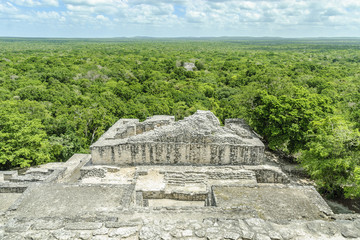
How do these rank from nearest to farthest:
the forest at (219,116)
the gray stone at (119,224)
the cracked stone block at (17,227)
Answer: the cracked stone block at (17,227)
the gray stone at (119,224)
the forest at (219,116)

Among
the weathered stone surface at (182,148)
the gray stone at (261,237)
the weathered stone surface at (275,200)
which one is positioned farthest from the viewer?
the weathered stone surface at (182,148)

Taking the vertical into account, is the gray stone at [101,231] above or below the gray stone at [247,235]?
below

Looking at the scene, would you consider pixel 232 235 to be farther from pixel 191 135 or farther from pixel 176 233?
pixel 191 135

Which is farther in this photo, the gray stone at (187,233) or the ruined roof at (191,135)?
the ruined roof at (191,135)

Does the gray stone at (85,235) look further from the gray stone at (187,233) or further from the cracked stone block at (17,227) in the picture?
the gray stone at (187,233)

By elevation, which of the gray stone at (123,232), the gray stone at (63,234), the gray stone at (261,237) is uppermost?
the gray stone at (261,237)

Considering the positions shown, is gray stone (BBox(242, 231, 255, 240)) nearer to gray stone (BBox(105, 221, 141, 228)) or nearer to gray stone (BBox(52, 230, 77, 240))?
gray stone (BBox(105, 221, 141, 228))

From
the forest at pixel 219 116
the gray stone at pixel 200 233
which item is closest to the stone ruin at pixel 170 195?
the gray stone at pixel 200 233
